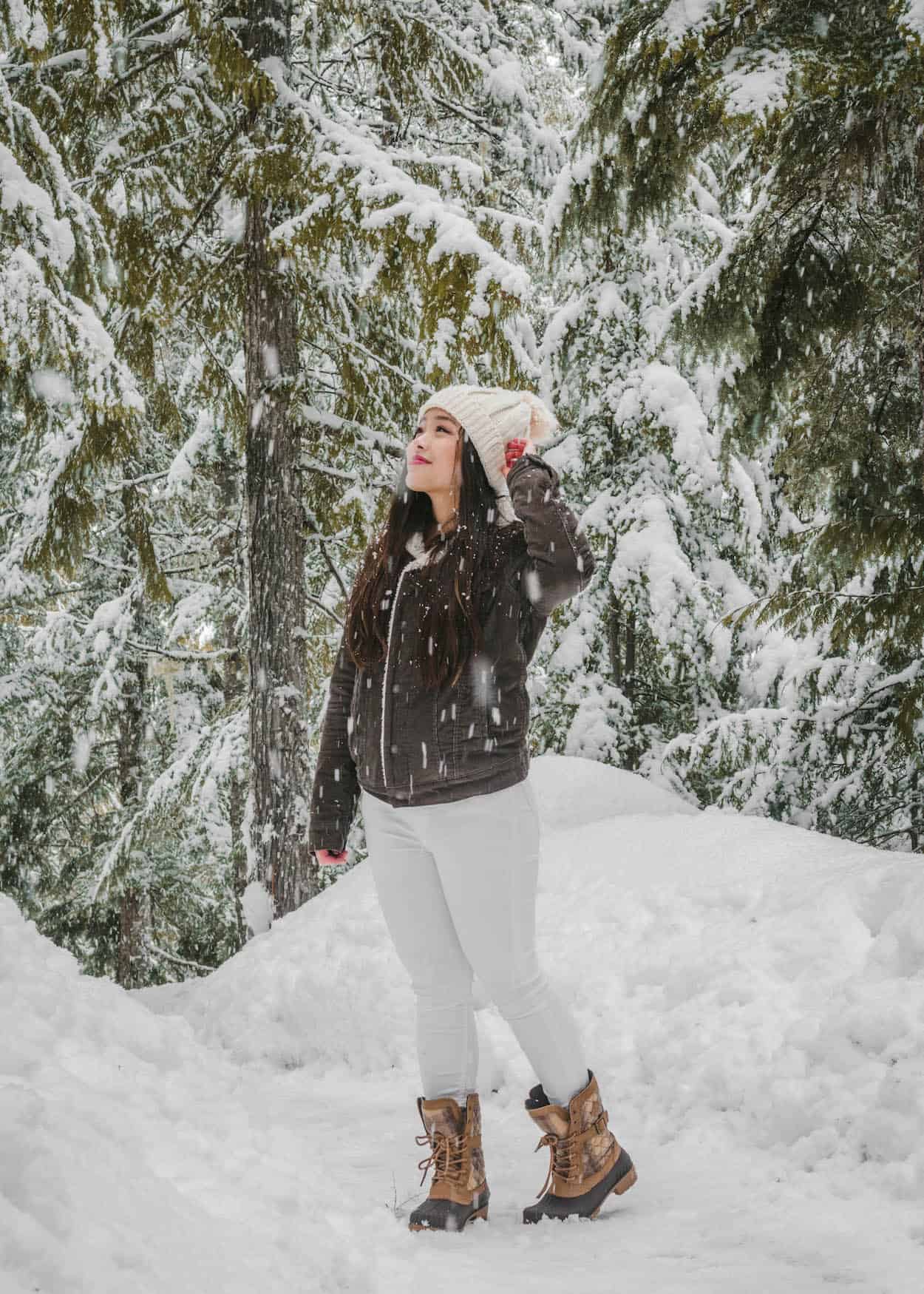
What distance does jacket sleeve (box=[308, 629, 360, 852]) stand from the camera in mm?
3121

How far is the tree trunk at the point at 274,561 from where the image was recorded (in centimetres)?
702

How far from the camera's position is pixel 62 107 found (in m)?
6.64

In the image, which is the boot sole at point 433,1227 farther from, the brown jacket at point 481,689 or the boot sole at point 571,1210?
the brown jacket at point 481,689

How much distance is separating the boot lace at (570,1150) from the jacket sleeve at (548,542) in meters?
1.45

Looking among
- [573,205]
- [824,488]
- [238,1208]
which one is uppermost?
[573,205]

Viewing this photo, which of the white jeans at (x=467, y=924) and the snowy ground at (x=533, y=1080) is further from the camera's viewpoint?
the white jeans at (x=467, y=924)

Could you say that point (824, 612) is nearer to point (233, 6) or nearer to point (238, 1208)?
point (238, 1208)

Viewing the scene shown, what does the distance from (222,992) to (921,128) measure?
16.6 ft

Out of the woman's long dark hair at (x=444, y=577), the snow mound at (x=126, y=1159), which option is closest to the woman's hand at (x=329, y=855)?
the woman's long dark hair at (x=444, y=577)

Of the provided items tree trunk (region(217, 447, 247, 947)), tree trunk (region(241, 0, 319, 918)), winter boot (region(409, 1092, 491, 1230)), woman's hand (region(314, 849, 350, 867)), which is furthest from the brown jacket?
tree trunk (region(217, 447, 247, 947))

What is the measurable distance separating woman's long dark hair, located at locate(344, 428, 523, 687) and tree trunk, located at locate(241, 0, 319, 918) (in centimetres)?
412

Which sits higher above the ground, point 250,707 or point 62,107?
point 62,107

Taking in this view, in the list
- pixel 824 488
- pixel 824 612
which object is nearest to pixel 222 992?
pixel 824 612

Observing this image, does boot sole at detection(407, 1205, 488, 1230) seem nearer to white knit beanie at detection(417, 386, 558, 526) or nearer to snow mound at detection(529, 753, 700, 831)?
white knit beanie at detection(417, 386, 558, 526)
